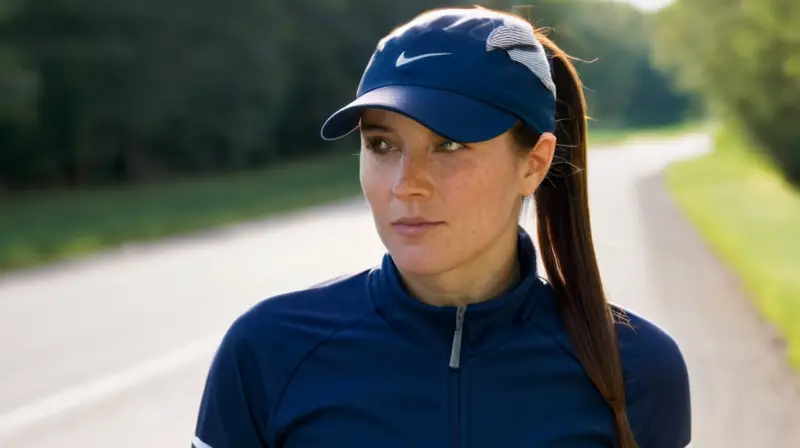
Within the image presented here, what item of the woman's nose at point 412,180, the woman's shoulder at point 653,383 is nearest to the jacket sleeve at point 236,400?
the woman's nose at point 412,180

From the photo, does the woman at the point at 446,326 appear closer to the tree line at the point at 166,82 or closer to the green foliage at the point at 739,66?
the green foliage at the point at 739,66

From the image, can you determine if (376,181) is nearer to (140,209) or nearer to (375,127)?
(375,127)

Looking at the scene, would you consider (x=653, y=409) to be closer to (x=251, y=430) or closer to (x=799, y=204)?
(x=251, y=430)

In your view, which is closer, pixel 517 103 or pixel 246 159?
pixel 517 103

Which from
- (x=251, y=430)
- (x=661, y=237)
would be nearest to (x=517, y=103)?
(x=251, y=430)

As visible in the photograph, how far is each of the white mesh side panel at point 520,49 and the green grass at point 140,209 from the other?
1178 centimetres

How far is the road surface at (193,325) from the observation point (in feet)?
19.7

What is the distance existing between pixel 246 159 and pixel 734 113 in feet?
55.5

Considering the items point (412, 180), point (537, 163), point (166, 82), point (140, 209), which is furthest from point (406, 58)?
point (166, 82)

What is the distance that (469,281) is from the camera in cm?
187

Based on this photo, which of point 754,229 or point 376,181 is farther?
point 754,229

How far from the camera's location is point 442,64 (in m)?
1.72

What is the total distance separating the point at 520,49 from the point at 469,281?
0.42 metres

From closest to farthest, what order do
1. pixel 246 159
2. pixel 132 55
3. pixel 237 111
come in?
pixel 132 55, pixel 237 111, pixel 246 159
